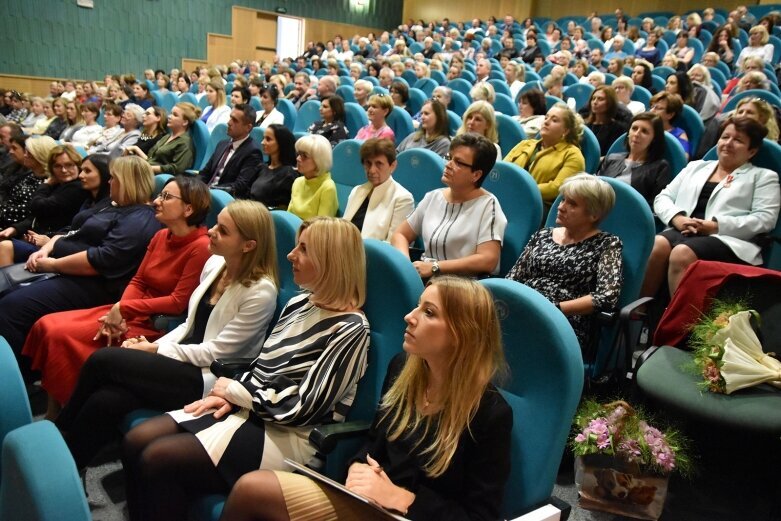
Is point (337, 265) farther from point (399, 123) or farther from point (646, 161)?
point (399, 123)

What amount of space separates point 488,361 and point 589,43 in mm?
8590

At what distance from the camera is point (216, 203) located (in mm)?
2393

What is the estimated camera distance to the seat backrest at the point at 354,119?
15.3 feet

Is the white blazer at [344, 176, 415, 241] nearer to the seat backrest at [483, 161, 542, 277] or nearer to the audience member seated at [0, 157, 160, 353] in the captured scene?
the seat backrest at [483, 161, 542, 277]

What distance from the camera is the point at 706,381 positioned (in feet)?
5.52

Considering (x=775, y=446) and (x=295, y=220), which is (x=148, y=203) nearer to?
(x=295, y=220)

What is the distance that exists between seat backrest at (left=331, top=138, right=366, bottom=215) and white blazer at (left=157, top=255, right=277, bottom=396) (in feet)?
4.43

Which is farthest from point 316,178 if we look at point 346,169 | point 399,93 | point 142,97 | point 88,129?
point 142,97

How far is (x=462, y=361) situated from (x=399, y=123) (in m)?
3.37

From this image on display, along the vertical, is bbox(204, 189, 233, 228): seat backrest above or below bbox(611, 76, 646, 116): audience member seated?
below

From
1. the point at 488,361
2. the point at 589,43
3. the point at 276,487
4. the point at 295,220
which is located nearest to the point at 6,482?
the point at 276,487

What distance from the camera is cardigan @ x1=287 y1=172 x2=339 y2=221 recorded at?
2934 mm

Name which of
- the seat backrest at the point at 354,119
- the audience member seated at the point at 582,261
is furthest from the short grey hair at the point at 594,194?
the seat backrest at the point at 354,119

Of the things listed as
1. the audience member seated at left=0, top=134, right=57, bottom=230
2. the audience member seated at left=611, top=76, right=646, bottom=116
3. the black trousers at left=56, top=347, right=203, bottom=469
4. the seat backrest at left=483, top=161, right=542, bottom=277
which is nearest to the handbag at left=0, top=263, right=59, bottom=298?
the audience member seated at left=0, top=134, right=57, bottom=230
